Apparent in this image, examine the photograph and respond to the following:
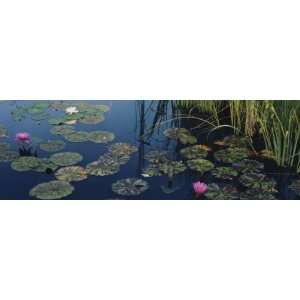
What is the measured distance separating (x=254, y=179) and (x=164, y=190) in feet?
2.32

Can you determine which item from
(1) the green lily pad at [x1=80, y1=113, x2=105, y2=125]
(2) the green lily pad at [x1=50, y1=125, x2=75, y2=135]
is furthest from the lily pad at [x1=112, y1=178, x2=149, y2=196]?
(1) the green lily pad at [x1=80, y1=113, x2=105, y2=125]

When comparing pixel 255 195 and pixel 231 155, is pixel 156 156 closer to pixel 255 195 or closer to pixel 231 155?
pixel 231 155

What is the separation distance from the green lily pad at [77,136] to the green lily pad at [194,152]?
0.89 m

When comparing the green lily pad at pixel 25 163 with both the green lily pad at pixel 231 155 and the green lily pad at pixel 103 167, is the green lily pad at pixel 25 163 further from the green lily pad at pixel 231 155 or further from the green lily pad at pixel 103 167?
the green lily pad at pixel 231 155

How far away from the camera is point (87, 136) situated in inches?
191

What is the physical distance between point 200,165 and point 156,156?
399mm

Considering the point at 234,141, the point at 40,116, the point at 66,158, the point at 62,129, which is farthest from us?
the point at 40,116

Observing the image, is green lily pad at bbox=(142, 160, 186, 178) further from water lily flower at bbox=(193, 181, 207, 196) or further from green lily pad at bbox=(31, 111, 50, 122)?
green lily pad at bbox=(31, 111, 50, 122)

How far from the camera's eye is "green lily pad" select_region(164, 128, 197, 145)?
4.77 m

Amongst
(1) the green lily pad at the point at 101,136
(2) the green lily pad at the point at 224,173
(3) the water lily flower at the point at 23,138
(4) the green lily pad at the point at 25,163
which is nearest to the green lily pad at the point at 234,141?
(2) the green lily pad at the point at 224,173

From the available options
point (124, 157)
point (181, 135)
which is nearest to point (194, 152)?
point (181, 135)

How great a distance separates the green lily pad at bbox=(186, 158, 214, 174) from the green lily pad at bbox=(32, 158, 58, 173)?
42.4 inches

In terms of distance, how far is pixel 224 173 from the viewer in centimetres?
419

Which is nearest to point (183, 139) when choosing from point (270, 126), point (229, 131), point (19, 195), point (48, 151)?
point (229, 131)
